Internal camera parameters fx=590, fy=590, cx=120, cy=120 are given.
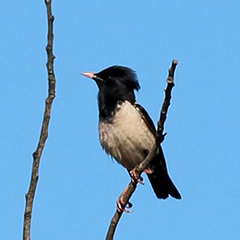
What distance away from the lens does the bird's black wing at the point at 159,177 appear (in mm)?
8047

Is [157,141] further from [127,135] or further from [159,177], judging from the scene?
[159,177]

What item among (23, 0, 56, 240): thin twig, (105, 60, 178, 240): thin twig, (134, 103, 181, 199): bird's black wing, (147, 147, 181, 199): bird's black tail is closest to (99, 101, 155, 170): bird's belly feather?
(134, 103, 181, 199): bird's black wing

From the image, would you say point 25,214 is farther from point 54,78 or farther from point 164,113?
point 164,113

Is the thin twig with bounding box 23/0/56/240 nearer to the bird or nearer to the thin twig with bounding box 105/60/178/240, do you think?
the thin twig with bounding box 105/60/178/240

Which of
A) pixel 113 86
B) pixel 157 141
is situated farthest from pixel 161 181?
pixel 157 141

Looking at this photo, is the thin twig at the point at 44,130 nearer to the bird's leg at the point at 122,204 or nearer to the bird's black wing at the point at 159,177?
the bird's leg at the point at 122,204

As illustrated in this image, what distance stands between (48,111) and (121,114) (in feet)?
13.1

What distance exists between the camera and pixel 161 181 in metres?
8.48

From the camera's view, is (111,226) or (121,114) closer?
(111,226)

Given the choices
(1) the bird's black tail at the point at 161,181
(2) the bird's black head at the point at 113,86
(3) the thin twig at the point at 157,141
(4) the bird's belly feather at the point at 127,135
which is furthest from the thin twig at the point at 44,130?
(1) the bird's black tail at the point at 161,181

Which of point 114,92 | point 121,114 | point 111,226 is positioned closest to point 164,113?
point 111,226

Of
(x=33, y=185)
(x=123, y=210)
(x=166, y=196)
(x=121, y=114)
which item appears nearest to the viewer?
(x=33, y=185)

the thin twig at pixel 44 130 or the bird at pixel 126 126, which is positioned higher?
the bird at pixel 126 126

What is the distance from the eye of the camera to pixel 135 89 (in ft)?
28.2
